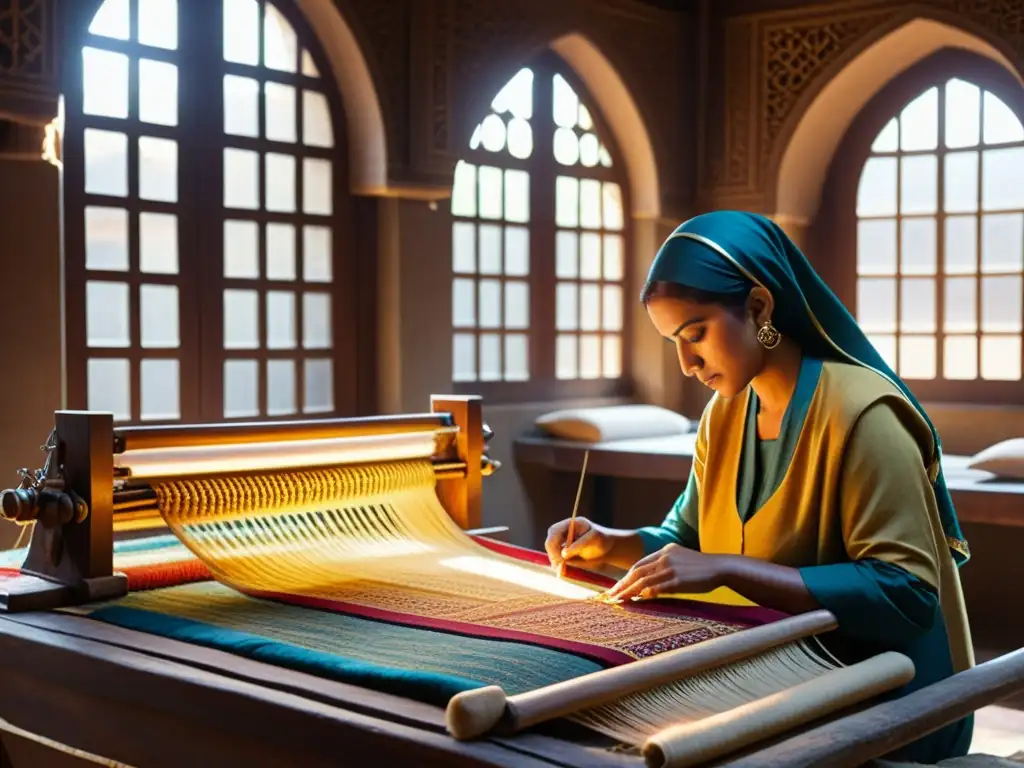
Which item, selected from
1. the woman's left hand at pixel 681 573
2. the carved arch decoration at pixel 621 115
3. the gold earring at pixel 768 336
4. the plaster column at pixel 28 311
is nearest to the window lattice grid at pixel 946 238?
the carved arch decoration at pixel 621 115

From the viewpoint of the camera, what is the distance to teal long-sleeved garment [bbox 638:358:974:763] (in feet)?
5.59

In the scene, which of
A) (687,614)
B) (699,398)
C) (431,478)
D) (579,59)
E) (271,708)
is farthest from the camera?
(699,398)

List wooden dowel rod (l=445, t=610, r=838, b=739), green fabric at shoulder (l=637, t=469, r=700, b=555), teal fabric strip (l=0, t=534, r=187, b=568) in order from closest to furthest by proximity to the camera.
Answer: wooden dowel rod (l=445, t=610, r=838, b=739)
green fabric at shoulder (l=637, t=469, r=700, b=555)
teal fabric strip (l=0, t=534, r=187, b=568)

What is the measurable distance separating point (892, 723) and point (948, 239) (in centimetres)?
526

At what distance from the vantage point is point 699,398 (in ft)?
22.5

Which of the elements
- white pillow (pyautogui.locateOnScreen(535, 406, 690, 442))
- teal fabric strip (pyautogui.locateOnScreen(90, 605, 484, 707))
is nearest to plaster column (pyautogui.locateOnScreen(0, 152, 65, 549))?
teal fabric strip (pyautogui.locateOnScreen(90, 605, 484, 707))

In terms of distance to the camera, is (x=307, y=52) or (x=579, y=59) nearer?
(x=307, y=52)

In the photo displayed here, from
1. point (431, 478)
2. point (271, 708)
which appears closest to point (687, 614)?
point (271, 708)

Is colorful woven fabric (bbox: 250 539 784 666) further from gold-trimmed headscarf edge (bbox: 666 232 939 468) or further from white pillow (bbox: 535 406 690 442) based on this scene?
white pillow (bbox: 535 406 690 442)

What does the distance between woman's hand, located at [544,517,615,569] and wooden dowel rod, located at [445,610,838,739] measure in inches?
19.7

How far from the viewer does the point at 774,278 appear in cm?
182

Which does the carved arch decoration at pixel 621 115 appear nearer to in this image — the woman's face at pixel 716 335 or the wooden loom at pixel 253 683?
the wooden loom at pixel 253 683

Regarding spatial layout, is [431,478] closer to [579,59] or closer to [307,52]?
[307,52]

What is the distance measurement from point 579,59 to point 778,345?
15.4 feet
